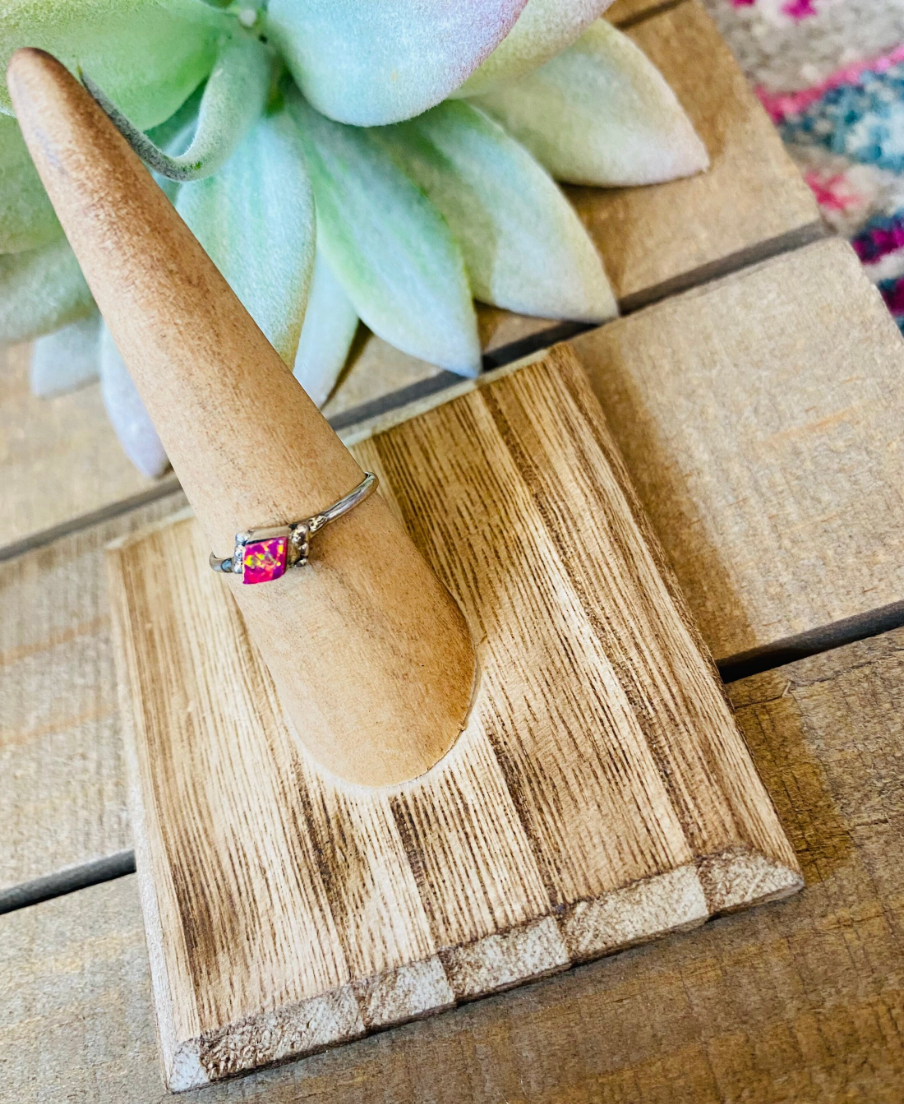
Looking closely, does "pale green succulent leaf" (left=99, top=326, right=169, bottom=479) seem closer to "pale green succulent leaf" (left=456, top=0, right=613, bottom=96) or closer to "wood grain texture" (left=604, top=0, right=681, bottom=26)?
"pale green succulent leaf" (left=456, top=0, right=613, bottom=96)

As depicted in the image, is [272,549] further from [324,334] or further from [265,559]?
[324,334]

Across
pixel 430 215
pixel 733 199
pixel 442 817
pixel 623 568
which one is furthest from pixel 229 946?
pixel 733 199

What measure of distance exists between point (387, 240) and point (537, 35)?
0.12 meters

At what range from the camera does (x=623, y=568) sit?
1.25 ft

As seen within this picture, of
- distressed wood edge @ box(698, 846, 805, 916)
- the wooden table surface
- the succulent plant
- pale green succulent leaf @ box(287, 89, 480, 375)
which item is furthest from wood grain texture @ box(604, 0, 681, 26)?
distressed wood edge @ box(698, 846, 805, 916)

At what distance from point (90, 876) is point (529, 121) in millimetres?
464

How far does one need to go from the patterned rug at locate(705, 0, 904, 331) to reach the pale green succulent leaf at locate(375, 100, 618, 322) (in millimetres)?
173

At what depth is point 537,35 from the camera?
0.38 meters

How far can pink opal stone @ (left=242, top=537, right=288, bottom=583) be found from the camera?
1.03ft

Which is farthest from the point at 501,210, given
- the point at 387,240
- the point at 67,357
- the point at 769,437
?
the point at 67,357

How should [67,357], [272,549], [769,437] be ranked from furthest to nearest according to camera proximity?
[67,357], [769,437], [272,549]

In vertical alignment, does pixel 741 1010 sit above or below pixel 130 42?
below

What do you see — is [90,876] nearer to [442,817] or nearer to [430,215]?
[442,817]

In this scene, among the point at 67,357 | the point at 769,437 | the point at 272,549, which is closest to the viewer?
the point at 272,549
